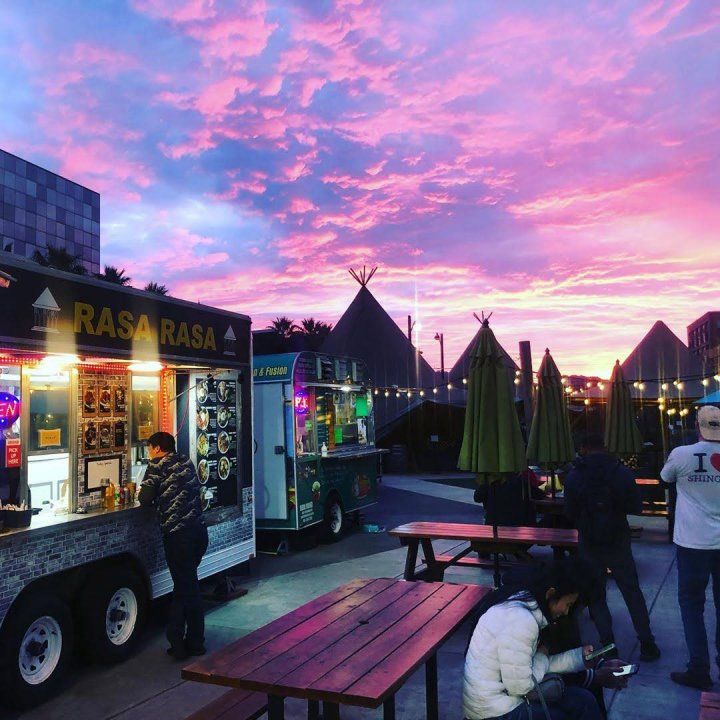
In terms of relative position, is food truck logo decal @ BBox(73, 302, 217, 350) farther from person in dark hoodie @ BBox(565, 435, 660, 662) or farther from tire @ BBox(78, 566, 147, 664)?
person in dark hoodie @ BBox(565, 435, 660, 662)

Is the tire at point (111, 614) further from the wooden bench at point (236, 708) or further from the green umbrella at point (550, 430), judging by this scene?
the green umbrella at point (550, 430)

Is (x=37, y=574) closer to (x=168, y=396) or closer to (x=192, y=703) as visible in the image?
(x=192, y=703)

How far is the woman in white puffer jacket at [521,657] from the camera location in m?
2.37

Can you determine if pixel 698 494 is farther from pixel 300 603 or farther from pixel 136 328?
pixel 136 328

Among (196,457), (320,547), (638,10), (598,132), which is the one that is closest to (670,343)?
(598,132)

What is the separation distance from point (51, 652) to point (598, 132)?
10.8 metres

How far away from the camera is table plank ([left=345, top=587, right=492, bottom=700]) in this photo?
2348 mm

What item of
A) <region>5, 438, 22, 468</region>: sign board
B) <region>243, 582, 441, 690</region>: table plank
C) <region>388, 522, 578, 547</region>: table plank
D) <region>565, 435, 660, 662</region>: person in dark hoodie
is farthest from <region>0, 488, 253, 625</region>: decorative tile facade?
<region>565, 435, 660, 662</region>: person in dark hoodie

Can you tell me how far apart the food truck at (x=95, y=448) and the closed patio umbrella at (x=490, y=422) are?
2469 mm

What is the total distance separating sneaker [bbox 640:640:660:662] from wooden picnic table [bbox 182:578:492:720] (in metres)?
1.71

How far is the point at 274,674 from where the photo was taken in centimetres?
251

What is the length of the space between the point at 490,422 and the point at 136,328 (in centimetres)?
336

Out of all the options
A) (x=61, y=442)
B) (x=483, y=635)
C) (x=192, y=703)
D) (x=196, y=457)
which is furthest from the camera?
(x=196, y=457)

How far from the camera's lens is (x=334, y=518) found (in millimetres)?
9320
